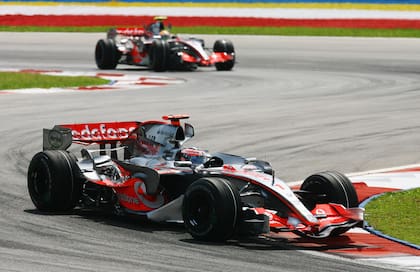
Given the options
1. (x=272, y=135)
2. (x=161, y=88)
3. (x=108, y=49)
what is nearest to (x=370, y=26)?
(x=108, y=49)

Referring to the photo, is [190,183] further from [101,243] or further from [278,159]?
[278,159]

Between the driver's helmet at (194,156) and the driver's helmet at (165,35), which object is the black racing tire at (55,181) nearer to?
the driver's helmet at (194,156)

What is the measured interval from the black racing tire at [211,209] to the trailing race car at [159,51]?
869 inches

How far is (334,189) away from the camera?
11938 mm

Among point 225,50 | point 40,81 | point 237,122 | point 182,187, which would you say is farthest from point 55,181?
point 225,50

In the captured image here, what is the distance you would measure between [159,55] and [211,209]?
2258 centimetres

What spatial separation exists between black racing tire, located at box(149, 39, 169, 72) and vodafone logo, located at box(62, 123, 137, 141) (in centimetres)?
1931

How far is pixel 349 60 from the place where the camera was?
1470 inches

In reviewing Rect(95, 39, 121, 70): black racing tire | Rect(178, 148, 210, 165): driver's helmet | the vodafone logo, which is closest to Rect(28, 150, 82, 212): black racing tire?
the vodafone logo

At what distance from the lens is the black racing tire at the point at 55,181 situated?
12.9 metres

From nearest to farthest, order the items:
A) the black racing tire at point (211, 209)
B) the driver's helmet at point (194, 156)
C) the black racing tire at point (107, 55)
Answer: the black racing tire at point (211, 209), the driver's helmet at point (194, 156), the black racing tire at point (107, 55)

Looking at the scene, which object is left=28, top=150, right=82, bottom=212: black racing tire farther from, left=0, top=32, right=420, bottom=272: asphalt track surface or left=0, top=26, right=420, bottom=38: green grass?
left=0, top=26, right=420, bottom=38: green grass

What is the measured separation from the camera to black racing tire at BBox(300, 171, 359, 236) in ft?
39.1

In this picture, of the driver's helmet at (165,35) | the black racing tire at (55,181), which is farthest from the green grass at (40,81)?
the black racing tire at (55,181)
